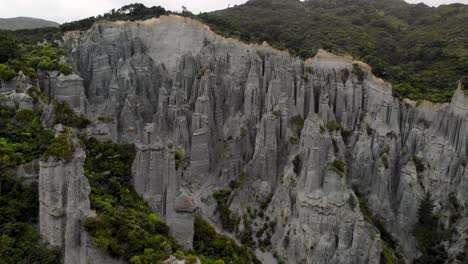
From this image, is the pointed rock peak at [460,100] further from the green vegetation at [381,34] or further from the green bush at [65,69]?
the green bush at [65,69]

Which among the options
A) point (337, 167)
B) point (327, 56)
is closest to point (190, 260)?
point (337, 167)

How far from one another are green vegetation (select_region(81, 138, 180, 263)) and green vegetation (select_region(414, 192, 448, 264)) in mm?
21492

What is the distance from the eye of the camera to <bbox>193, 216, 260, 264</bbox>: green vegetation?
21828mm

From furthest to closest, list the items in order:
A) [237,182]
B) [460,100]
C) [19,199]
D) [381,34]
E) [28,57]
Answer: [381,34]
[237,182]
[28,57]
[460,100]
[19,199]

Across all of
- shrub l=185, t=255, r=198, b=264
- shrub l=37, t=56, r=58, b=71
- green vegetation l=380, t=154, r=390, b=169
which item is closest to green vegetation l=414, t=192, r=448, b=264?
green vegetation l=380, t=154, r=390, b=169

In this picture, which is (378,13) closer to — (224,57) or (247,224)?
(224,57)

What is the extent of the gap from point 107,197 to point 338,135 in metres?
22.5

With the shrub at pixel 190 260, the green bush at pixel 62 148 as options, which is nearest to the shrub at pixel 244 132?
the green bush at pixel 62 148

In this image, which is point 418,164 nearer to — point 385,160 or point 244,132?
point 385,160

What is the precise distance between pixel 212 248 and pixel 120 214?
→ 5.51 metres

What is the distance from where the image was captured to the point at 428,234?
33906 mm

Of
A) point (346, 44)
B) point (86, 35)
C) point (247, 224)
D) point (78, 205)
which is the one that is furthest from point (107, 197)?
point (346, 44)

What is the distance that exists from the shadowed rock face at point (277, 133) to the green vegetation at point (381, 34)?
105 inches

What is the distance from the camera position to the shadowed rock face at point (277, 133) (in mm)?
31922
